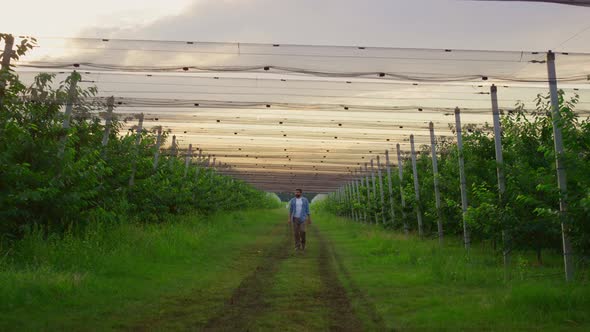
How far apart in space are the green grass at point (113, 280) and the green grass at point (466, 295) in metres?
2.43

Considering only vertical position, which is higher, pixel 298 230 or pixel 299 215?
pixel 299 215

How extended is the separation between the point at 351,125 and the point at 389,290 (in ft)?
35.1

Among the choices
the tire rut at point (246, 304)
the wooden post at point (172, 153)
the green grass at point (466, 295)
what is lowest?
the green grass at point (466, 295)

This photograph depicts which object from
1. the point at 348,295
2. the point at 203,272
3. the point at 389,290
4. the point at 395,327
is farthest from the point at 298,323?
the point at 203,272

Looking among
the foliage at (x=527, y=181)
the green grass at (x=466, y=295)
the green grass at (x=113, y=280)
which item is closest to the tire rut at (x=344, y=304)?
the green grass at (x=466, y=295)

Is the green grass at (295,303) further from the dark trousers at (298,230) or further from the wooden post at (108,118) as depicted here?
the wooden post at (108,118)

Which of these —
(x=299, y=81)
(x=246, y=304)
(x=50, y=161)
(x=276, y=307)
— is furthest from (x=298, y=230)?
(x=276, y=307)

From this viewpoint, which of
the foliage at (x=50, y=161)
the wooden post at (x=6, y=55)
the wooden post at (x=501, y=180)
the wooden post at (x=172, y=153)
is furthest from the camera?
the wooden post at (x=172, y=153)

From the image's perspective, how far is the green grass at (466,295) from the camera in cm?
761

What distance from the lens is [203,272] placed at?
12.4 metres

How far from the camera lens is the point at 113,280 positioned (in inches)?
402

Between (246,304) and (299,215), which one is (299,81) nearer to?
(299,215)

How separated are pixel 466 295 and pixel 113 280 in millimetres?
5622

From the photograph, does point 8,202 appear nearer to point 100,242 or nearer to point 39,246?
point 39,246
